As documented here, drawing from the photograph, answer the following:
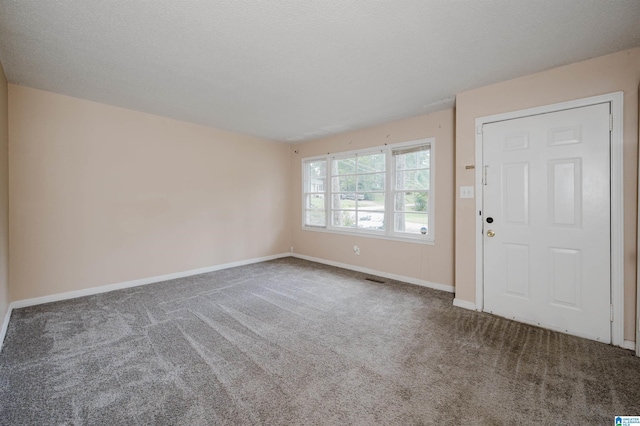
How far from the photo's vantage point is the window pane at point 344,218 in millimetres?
5235

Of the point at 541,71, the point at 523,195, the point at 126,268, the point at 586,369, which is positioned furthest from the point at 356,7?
the point at 126,268

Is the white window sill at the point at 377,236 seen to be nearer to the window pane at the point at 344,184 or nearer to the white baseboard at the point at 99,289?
the window pane at the point at 344,184

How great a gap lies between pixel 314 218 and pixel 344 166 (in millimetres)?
1379

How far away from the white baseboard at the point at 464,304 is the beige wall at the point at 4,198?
482cm

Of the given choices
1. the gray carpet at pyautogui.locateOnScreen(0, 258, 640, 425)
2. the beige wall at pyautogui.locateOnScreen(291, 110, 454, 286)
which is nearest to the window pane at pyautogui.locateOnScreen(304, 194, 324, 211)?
the beige wall at pyautogui.locateOnScreen(291, 110, 454, 286)

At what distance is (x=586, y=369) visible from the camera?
6.70 ft

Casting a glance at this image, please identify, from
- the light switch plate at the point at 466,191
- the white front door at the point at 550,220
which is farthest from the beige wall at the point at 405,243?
the white front door at the point at 550,220

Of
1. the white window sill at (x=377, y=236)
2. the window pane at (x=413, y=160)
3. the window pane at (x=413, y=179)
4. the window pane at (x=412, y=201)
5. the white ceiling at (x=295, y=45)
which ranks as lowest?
the white window sill at (x=377, y=236)

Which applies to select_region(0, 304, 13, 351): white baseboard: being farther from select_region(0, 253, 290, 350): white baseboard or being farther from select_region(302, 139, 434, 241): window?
select_region(302, 139, 434, 241): window

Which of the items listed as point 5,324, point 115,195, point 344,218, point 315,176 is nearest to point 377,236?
point 344,218

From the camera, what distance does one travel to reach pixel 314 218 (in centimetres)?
593

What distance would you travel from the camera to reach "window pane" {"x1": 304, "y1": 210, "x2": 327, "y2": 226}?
578cm

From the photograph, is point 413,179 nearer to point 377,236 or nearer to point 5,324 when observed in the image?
point 377,236

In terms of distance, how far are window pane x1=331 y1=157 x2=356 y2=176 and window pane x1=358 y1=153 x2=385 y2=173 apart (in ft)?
0.54
